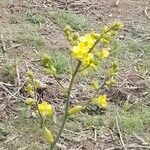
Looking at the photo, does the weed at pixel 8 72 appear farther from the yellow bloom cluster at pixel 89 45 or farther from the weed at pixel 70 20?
the yellow bloom cluster at pixel 89 45

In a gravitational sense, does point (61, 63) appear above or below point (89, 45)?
below

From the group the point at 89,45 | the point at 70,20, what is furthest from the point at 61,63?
the point at 89,45

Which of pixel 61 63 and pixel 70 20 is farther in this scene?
pixel 70 20

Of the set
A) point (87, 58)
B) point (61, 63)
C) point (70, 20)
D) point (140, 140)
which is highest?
point (87, 58)

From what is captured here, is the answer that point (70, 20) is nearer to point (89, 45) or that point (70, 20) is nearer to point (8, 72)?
point (8, 72)

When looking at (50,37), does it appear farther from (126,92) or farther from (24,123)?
(24,123)

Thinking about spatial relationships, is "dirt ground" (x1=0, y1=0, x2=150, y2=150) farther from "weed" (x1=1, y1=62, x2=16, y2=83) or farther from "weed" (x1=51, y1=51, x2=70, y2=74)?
"weed" (x1=51, y1=51, x2=70, y2=74)

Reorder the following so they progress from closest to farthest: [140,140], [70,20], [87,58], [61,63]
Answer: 1. [87,58]
2. [140,140]
3. [61,63]
4. [70,20]

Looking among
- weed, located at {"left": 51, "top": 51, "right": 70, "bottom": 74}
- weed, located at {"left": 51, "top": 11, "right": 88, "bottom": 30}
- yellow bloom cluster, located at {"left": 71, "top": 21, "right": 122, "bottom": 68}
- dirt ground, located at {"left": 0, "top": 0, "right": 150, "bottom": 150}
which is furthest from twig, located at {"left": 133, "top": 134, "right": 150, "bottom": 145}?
weed, located at {"left": 51, "top": 11, "right": 88, "bottom": 30}
